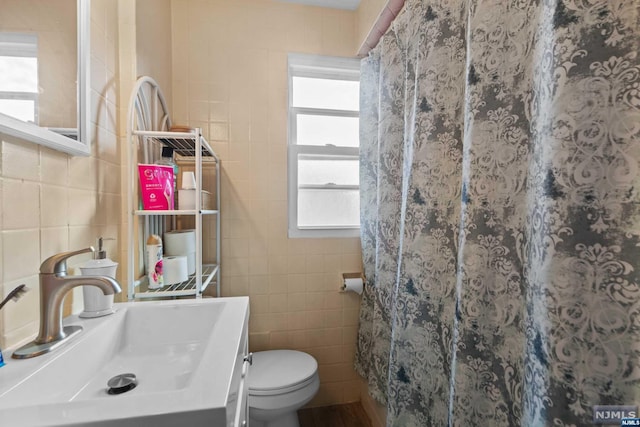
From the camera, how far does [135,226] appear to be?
1.02 meters

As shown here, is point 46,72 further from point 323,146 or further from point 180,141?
point 323,146

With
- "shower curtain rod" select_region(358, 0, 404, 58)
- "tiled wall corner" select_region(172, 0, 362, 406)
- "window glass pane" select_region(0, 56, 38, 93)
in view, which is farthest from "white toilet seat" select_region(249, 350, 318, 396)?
"shower curtain rod" select_region(358, 0, 404, 58)

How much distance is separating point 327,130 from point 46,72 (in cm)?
136

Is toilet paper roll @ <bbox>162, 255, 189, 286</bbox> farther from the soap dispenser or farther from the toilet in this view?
the toilet

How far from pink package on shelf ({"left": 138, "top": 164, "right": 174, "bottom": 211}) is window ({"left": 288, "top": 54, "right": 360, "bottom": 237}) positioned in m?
0.74

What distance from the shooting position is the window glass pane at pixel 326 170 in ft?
5.70

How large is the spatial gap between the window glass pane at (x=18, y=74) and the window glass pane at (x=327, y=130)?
124 centimetres

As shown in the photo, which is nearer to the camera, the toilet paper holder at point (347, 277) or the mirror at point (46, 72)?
the mirror at point (46, 72)

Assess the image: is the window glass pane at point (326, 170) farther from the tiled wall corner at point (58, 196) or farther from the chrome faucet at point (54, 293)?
the chrome faucet at point (54, 293)

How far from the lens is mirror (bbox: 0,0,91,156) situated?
54cm

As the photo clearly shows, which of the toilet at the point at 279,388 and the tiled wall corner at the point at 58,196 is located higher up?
the tiled wall corner at the point at 58,196

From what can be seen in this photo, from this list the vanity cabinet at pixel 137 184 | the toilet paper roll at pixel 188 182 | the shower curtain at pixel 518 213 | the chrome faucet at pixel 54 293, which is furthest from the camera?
the toilet paper roll at pixel 188 182

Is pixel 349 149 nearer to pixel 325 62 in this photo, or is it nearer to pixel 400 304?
pixel 325 62

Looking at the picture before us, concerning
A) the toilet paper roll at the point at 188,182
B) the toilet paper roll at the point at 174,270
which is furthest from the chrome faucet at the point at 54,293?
the toilet paper roll at the point at 188,182
